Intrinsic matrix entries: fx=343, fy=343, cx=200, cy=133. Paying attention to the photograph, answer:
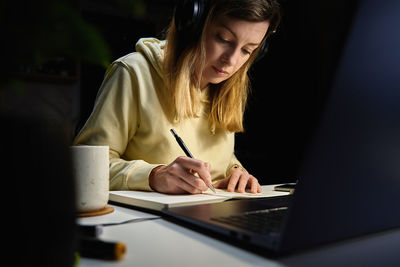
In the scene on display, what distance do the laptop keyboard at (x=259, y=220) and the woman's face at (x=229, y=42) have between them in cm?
66

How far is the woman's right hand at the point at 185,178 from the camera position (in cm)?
81

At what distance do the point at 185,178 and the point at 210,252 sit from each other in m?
0.38

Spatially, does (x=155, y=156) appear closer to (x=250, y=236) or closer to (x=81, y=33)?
(x=250, y=236)

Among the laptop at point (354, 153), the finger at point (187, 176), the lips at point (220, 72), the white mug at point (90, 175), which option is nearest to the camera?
the laptop at point (354, 153)

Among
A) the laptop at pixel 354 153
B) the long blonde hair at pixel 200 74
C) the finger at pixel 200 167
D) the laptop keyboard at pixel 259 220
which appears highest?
the long blonde hair at pixel 200 74

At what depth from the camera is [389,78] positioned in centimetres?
39

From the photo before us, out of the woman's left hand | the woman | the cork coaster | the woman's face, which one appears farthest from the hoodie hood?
the cork coaster

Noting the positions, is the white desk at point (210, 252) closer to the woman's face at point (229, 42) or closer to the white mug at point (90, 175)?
the white mug at point (90, 175)

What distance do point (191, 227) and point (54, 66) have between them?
2.60 metres

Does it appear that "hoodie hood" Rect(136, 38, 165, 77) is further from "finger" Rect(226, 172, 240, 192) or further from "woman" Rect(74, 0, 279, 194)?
"finger" Rect(226, 172, 240, 192)

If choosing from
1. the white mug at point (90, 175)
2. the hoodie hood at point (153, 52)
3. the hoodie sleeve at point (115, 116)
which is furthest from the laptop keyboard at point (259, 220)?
the hoodie hood at point (153, 52)

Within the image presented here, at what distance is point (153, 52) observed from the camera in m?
1.24

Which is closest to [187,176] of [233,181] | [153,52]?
[233,181]

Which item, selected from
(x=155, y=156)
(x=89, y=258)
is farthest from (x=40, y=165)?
(x=155, y=156)
